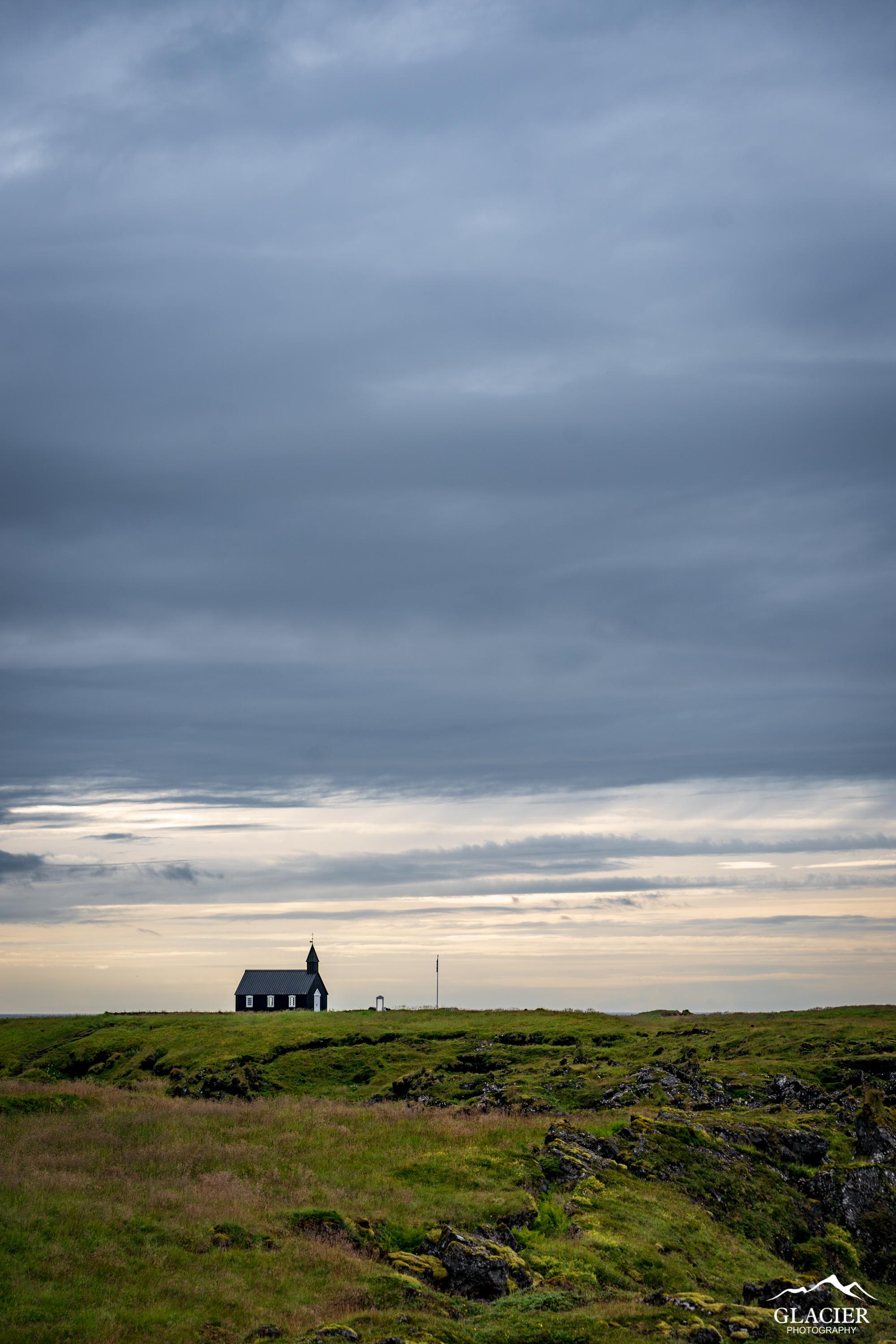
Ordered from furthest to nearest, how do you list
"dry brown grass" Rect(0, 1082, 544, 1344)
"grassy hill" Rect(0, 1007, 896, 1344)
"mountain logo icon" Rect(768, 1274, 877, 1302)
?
"mountain logo icon" Rect(768, 1274, 877, 1302)
"grassy hill" Rect(0, 1007, 896, 1344)
"dry brown grass" Rect(0, 1082, 544, 1344)

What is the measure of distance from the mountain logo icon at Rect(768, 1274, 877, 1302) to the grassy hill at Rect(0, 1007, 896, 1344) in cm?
38

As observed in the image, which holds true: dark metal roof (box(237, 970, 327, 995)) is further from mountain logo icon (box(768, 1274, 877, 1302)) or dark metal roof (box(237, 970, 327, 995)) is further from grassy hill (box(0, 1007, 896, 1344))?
mountain logo icon (box(768, 1274, 877, 1302))

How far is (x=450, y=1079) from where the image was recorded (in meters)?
66.6

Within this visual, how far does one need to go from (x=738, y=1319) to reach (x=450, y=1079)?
155 feet

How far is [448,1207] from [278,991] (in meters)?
131

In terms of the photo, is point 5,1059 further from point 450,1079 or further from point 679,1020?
point 679,1020

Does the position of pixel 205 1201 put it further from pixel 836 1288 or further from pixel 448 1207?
pixel 836 1288

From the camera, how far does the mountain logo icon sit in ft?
81.1

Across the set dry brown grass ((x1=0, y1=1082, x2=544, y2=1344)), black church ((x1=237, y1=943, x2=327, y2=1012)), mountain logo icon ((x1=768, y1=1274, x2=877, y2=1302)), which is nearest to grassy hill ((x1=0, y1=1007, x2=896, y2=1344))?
dry brown grass ((x1=0, y1=1082, x2=544, y2=1344))

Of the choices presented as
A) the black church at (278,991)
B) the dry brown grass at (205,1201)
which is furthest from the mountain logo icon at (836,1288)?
the black church at (278,991)

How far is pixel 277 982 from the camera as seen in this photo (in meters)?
154

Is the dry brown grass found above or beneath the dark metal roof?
above

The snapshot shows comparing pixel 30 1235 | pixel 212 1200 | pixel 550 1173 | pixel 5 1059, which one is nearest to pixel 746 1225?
pixel 550 1173

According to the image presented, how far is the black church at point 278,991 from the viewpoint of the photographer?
151000 mm
